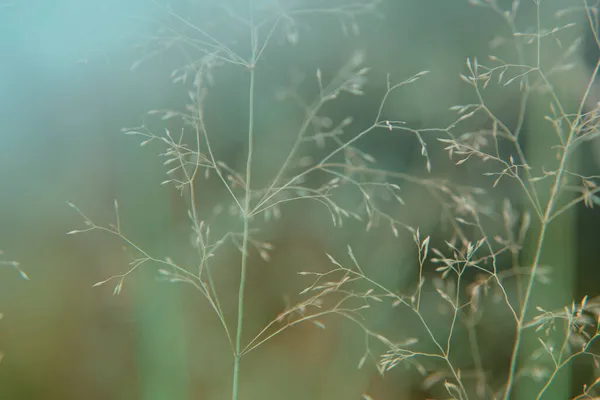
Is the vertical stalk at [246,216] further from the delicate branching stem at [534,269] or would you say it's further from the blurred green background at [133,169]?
the delicate branching stem at [534,269]

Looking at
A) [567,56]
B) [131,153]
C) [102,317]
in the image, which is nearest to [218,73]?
[131,153]

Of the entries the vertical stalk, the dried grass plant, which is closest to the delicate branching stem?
the dried grass plant

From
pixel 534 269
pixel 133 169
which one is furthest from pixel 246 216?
pixel 534 269

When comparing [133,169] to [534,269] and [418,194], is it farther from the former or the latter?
[534,269]

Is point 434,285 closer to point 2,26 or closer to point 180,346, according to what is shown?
point 180,346

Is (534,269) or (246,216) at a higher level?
(246,216)

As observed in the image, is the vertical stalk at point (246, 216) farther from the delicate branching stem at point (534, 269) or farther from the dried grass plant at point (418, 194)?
the delicate branching stem at point (534, 269)

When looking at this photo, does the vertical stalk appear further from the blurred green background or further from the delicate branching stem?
the delicate branching stem

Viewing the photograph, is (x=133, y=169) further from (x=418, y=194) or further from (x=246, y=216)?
(x=418, y=194)

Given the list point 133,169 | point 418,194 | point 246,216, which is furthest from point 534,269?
point 133,169

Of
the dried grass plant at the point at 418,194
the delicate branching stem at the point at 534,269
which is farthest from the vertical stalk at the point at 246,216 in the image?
the delicate branching stem at the point at 534,269

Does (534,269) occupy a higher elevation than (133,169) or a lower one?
lower
